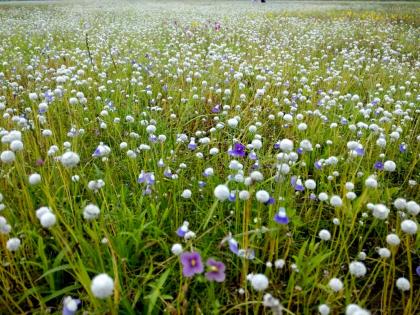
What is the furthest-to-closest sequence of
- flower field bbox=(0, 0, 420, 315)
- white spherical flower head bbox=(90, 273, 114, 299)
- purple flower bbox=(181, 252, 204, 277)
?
flower field bbox=(0, 0, 420, 315) → purple flower bbox=(181, 252, 204, 277) → white spherical flower head bbox=(90, 273, 114, 299)

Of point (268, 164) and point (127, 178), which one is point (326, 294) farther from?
point (127, 178)

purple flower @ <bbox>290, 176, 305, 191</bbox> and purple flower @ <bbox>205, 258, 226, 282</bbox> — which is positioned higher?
purple flower @ <bbox>205, 258, 226, 282</bbox>

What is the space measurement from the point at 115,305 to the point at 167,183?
129 centimetres

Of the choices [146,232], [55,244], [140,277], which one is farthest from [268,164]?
[55,244]

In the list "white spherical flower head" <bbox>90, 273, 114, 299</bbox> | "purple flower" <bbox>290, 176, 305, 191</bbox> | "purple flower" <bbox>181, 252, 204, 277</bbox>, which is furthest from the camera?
"purple flower" <bbox>290, 176, 305, 191</bbox>

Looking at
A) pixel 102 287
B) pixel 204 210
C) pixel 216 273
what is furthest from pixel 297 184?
pixel 102 287

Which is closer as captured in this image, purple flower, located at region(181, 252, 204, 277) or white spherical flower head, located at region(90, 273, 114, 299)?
white spherical flower head, located at region(90, 273, 114, 299)

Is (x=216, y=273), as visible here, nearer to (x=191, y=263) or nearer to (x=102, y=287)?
(x=191, y=263)

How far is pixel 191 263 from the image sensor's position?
58.8 inches

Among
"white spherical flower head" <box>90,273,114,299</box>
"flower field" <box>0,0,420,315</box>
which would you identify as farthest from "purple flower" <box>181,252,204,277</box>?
"white spherical flower head" <box>90,273,114,299</box>

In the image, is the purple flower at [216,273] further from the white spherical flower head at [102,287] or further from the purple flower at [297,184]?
the purple flower at [297,184]

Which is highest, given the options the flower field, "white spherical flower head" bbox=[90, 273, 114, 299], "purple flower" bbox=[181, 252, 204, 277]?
"white spherical flower head" bbox=[90, 273, 114, 299]

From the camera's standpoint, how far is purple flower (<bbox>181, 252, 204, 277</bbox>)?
146 centimetres

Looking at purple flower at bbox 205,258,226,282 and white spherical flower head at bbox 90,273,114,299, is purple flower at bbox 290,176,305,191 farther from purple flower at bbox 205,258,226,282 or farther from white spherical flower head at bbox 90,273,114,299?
white spherical flower head at bbox 90,273,114,299
